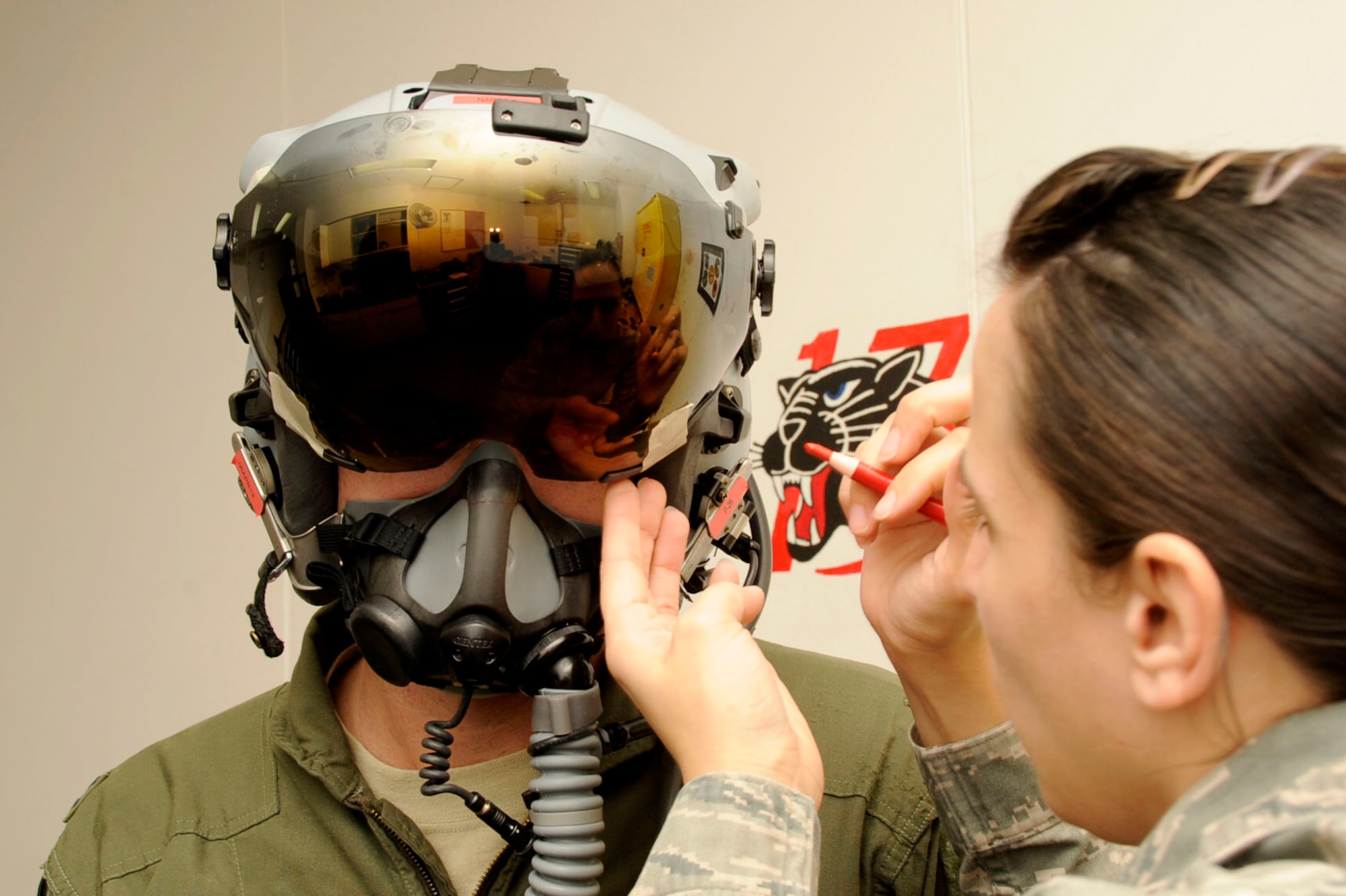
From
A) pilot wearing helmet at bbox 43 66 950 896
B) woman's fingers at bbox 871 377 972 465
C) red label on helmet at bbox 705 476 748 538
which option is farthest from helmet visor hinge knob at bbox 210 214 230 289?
woman's fingers at bbox 871 377 972 465

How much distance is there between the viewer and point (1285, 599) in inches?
25.1

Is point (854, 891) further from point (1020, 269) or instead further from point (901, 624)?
point (1020, 269)

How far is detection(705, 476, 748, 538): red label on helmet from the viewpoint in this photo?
125 centimetres

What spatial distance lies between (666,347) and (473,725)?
48cm

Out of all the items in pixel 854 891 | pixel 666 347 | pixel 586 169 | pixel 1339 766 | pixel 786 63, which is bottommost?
pixel 854 891

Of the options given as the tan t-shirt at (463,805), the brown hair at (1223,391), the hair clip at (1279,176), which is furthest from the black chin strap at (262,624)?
the hair clip at (1279,176)

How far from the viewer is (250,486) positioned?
1.23m

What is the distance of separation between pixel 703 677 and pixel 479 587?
0.78 ft

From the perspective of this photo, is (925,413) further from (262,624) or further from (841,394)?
(841,394)

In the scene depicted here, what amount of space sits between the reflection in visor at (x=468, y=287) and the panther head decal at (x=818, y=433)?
89 cm

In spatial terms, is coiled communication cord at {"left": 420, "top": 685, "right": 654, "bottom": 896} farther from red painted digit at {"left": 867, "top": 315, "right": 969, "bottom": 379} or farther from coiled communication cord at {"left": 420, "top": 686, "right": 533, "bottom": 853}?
red painted digit at {"left": 867, "top": 315, "right": 969, "bottom": 379}

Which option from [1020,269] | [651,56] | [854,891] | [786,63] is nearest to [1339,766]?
[1020,269]

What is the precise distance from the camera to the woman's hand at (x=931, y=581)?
1.05 m

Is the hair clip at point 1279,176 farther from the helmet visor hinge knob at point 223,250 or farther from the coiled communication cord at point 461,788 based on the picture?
the helmet visor hinge knob at point 223,250
